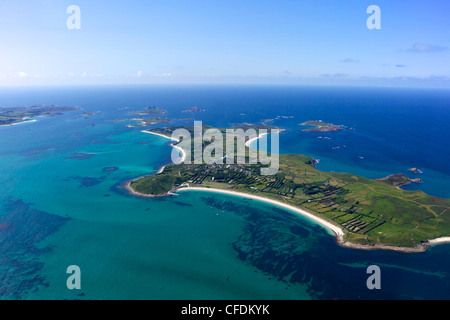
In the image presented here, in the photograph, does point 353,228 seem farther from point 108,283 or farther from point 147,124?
point 147,124

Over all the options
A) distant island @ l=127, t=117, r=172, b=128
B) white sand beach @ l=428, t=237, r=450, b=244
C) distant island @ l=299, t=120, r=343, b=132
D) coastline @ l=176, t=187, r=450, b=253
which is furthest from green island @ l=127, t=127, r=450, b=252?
distant island @ l=127, t=117, r=172, b=128

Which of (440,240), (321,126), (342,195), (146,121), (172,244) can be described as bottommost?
(172,244)

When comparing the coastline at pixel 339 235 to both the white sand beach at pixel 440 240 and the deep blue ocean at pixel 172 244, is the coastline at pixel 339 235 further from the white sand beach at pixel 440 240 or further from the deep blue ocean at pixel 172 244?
the deep blue ocean at pixel 172 244

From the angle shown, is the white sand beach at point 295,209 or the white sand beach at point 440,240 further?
the white sand beach at point 295,209

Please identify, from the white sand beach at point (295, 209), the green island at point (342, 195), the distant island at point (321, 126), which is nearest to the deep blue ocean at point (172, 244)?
the white sand beach at point (295, 209)

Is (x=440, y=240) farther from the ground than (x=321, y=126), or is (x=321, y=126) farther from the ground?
(x=321, y=126)

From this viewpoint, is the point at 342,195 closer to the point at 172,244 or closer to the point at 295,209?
the point at 295,209

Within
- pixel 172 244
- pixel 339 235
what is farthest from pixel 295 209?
pixel 172 244

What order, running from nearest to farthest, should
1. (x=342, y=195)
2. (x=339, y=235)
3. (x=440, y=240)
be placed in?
(x=440, y=240)
(x=339, y=235)
(x=342, y=195)

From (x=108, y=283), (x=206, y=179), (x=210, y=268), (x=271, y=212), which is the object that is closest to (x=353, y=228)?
(x=271, y=212)
